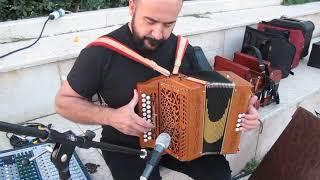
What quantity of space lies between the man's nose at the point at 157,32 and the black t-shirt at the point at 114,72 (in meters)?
0.15

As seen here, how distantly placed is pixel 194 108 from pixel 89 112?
20.9 inches

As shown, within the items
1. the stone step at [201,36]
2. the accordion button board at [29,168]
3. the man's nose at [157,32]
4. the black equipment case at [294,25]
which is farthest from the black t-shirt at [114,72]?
the black equipment case at [294,25]

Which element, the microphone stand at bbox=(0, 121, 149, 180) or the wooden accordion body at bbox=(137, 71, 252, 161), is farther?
the wooden accordion body at bbox=(137, 71, 252, 161)

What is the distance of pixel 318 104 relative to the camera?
358 centimetres

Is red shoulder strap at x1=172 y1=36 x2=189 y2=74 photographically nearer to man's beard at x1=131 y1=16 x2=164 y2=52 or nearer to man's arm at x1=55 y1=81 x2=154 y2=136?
man's beard at x1=131 y1=16 x2=164 y2=52

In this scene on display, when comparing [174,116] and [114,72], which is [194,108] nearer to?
[174,116]

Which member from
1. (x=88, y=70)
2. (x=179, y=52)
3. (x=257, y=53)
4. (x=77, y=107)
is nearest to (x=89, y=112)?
(x=77, y=107)

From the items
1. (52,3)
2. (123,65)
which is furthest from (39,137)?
(52,3)

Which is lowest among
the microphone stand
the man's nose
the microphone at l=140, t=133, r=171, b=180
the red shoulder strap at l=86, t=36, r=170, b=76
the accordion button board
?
the accordion button board

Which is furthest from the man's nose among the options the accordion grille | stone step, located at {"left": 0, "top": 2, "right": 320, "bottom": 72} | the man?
stone step, located at {"left": 0, "top": 2, "right": 320, "bottom": 72}

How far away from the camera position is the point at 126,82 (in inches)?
71.4

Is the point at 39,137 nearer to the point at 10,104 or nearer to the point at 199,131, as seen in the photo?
the point at 199,131

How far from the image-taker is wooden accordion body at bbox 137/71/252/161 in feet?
5.35

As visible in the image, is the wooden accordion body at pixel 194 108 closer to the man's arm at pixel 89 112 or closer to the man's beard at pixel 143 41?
the man's arm at pixel 89 112
